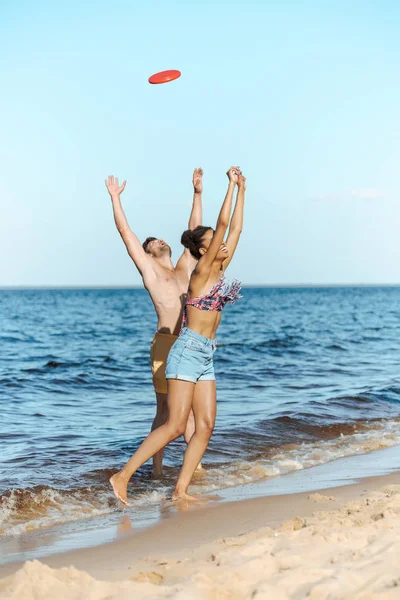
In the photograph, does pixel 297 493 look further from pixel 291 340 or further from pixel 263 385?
pixel 291 340

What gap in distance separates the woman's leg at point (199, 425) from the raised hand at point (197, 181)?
2.00 m

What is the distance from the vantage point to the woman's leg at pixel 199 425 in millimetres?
5453

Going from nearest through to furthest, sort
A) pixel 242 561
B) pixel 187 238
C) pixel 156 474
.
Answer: pixel 242 561 → pixel 187 238 → pixel 156 474

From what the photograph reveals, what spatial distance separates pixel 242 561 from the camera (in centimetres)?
361

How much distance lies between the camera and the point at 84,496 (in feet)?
20.3

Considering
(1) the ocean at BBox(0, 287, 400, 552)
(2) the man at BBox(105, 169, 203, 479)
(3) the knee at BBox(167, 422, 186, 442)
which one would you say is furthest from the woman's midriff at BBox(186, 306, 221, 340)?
(1) the ocean at BBox(0, 287, 400, 552)

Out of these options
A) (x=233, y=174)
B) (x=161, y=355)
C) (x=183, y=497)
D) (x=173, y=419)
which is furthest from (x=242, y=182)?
(x=183, y=497)

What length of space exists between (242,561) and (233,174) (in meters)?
2.95

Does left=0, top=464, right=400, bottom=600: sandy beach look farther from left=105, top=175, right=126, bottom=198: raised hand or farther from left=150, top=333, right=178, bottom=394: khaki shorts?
left=105, top=175, right=126, bottom=198: raised hand

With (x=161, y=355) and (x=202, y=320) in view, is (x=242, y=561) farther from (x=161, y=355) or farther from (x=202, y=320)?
(x=161, y=355)

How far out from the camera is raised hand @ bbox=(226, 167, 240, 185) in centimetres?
548

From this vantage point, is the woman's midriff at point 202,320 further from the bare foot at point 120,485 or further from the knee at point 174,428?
the bare foot at point 120,485

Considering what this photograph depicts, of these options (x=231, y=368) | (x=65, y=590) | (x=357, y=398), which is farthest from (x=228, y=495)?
(x=231, y=368)

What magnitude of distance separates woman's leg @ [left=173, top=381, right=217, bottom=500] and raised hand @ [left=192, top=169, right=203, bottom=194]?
200 centimetres
